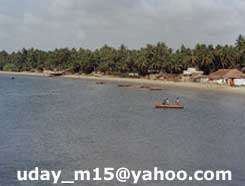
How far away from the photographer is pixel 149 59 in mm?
140750

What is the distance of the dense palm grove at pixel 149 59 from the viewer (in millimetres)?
120438

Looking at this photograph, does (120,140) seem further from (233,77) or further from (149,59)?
(149,59)

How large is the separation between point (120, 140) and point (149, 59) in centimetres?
10660

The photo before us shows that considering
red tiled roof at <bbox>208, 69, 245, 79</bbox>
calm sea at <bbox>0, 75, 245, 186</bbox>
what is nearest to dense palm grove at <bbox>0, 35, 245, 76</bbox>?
red tiled roof at <bbox>208, 69, 245, 79</bbox>

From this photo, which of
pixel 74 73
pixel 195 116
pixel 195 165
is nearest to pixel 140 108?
pixel 195 116

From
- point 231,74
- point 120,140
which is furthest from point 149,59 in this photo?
point 120,140

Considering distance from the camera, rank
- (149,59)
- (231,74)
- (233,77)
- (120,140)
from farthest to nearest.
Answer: (149,59)
(231,74)
(233,77)
(120,140)

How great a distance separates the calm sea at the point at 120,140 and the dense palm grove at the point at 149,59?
203 ft

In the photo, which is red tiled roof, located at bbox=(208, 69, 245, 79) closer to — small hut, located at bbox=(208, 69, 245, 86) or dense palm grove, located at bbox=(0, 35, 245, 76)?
small hut, located at bbox=(208, 69, 245, 86)

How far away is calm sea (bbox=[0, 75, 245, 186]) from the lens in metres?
27.0

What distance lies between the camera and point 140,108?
6191 centimetres

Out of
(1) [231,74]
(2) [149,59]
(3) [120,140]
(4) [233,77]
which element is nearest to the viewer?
(3) [120,140]

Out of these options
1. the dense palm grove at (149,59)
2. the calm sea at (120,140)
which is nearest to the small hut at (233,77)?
the dense palm grove at (149,59)

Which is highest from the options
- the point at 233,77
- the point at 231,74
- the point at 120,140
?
the point at 231,74
